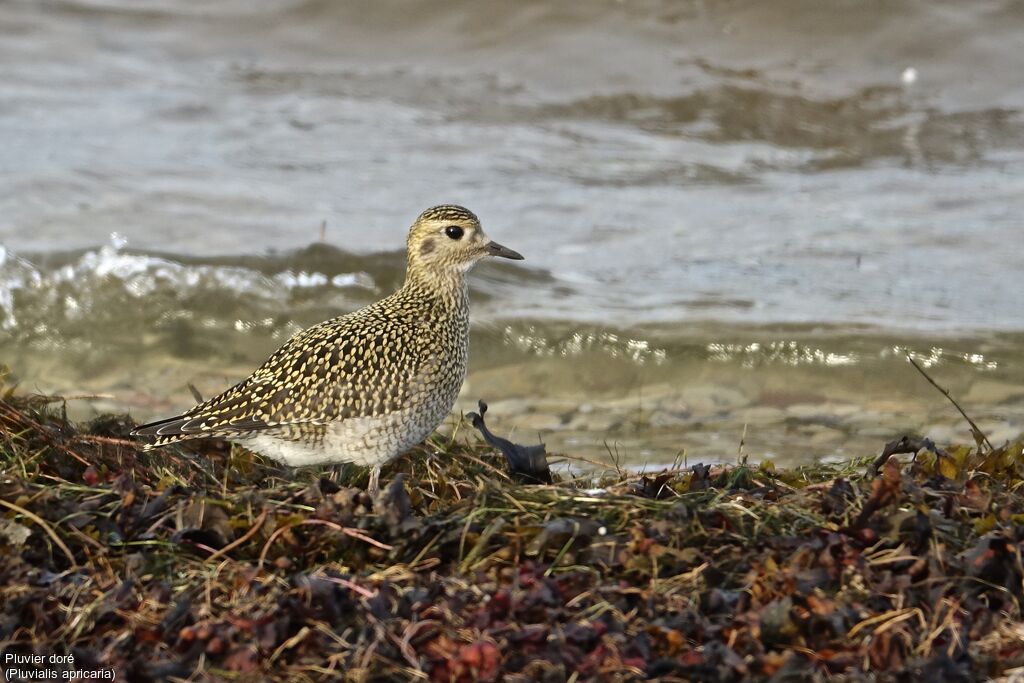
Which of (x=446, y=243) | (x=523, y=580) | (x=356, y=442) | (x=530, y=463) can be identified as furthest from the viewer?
(x=446, y=243)

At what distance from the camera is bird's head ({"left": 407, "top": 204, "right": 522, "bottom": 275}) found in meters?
5.56

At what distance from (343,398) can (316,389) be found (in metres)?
0.11

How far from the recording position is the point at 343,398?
488cm

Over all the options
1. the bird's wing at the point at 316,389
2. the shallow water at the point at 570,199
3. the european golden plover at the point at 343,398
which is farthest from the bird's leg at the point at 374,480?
the shallow water at the point at 570,199

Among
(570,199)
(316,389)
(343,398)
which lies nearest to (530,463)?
(343,398)

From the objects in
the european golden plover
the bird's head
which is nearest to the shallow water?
the bird's head

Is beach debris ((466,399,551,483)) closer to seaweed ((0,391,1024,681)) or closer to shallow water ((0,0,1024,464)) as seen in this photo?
seaweed ((0,391,1024,681))

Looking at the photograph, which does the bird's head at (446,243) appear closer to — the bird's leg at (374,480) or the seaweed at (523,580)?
the bird's leg at (374,480)

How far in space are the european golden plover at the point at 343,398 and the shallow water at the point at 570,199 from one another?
1568mm

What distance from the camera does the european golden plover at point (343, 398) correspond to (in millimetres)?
4852

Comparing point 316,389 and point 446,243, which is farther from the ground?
point 446,243

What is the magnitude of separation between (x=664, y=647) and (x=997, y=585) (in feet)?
3.18

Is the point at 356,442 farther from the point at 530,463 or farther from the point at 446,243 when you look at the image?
the point at 446,243

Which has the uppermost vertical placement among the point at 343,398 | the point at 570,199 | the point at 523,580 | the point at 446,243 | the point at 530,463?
the point at 570,199
